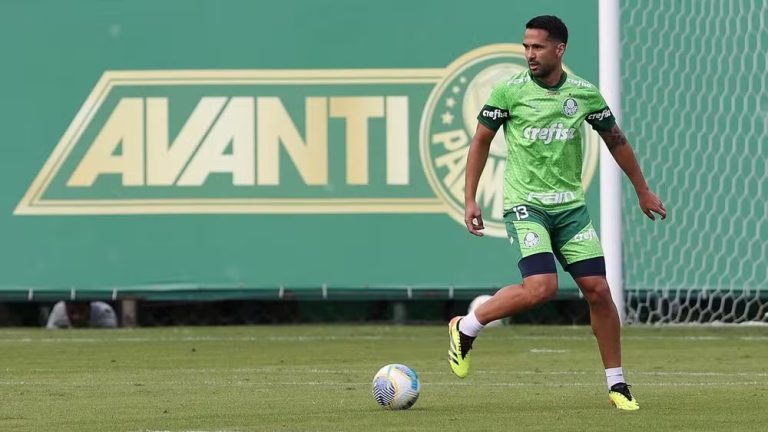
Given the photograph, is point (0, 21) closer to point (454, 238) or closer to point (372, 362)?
point (454, 238)

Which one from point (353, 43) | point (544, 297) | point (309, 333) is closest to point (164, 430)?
point (544, 297)

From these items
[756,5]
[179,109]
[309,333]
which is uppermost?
[756,5]

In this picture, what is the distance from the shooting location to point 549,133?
333 inches

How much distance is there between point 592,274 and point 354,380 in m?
2.51

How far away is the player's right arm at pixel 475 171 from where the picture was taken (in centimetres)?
849

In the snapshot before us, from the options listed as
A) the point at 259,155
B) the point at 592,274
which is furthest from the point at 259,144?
the point at 592,274

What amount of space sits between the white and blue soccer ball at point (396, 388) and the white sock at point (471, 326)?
41 cm

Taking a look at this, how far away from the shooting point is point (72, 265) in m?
16.0

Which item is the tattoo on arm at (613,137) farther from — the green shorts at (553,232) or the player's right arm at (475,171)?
the player's right arm at (475,171)

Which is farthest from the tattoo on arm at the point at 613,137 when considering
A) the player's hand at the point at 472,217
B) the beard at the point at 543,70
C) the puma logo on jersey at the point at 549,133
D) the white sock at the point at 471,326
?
the white sock at the point at 471,326

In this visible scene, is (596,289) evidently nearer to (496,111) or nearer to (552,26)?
(496,111)

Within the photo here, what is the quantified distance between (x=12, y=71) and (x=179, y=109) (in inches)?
67.7

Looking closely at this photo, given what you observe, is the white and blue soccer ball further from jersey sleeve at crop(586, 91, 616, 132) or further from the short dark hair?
the short dark hair

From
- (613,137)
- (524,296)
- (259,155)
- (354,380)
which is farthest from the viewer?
(259,155)
